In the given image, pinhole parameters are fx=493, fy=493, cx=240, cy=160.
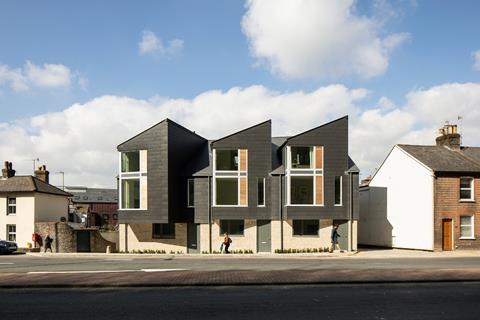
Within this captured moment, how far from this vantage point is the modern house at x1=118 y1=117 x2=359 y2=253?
3375 centimetres

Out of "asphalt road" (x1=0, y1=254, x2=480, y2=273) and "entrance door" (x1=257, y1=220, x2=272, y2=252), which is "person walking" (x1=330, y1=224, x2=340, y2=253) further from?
"entrance door" (x1=257, y1=220, x2=272, y2=252)

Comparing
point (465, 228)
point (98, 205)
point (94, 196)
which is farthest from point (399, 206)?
point (94, 196)

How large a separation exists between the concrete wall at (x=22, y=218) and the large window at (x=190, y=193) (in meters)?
14.9

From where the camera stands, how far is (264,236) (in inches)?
1344

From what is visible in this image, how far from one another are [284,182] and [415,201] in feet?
30.2

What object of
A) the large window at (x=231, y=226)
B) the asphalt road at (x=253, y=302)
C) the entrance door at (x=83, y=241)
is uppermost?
the asphalt road at (x=253, y=302)

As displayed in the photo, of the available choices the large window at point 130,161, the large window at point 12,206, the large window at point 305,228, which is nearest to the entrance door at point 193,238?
the large window at point 130,161

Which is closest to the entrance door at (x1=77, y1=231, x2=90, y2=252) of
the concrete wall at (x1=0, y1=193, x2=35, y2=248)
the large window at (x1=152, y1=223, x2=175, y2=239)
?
the concrete wall at (x1=0, y1=193, x2=35, y2=248)

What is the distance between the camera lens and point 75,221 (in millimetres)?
63312

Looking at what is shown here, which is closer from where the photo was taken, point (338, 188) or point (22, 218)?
point (338, 188)

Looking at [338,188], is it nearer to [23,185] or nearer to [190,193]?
[190,193]

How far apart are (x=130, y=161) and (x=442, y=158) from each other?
22197 millimetres

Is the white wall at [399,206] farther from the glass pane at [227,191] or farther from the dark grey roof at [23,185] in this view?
the dark grey roof at [23,185]

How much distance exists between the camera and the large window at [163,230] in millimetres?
35688
